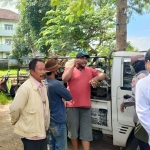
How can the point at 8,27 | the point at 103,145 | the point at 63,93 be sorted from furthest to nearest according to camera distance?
1. the point at 8,27
2. the point at 103,145
3. the point at 63,93

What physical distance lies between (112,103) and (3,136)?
2.95 m

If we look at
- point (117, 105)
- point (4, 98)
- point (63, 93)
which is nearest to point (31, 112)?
point (63, 93)

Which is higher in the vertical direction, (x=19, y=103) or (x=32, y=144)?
(x=19, y=103)

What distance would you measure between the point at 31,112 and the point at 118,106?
1.53 metres

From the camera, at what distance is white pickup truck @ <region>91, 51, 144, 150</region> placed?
3580 millimetres

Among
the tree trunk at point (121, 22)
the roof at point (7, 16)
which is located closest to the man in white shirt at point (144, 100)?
the tree trunk at point (121, 22)

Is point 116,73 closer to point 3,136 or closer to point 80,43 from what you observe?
point 3,136

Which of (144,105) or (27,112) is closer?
(144,105)

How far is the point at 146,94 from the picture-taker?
6.65ft

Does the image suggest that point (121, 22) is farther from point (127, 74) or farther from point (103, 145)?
point (103, 145)

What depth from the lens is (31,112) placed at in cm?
271

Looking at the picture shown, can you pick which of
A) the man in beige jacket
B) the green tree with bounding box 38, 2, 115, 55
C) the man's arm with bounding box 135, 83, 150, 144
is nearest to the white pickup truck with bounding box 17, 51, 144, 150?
the man in beige jacket

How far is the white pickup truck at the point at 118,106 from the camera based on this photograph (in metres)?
3.58

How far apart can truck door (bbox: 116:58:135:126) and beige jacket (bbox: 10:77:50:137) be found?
1399mm
